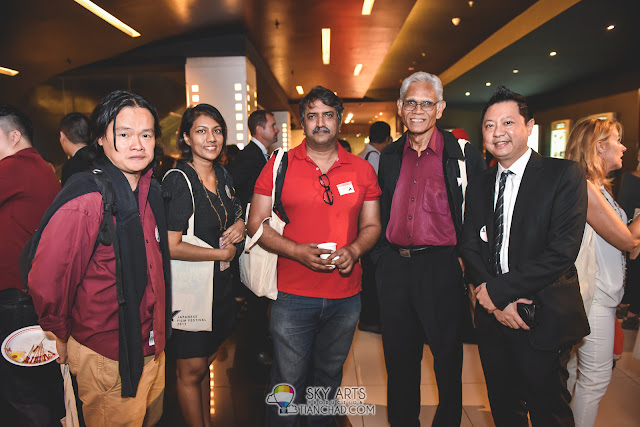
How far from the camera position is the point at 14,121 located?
215cm

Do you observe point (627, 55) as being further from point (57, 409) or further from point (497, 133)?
point (57, 409)

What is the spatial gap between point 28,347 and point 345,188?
1616 mm

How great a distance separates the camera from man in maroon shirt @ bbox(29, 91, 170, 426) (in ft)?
4.39

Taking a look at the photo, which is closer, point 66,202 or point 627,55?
point 66,202

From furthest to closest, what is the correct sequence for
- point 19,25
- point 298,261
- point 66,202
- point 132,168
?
point 19,25
point 298,261
point 132,168
point 66,202

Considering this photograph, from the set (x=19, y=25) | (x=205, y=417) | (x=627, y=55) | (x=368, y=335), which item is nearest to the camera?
(x=205, y=417)

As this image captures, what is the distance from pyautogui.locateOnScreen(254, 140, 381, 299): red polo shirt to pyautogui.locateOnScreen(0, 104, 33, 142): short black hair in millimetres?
1382

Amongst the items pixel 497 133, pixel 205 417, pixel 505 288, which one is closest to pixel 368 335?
pixel 205 417

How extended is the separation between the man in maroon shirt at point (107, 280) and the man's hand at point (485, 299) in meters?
1.45

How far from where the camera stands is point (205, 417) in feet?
6.93

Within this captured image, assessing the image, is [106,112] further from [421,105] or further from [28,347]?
[421,105]

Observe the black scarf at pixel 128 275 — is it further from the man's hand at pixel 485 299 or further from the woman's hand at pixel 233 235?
the man's hand at pixel 485 299

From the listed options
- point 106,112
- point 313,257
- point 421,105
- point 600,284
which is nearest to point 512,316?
point 600,284

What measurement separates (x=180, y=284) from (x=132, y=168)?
0.70 metres
